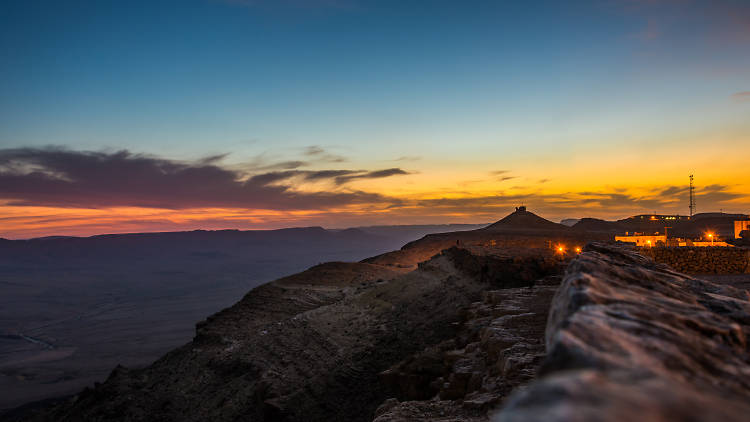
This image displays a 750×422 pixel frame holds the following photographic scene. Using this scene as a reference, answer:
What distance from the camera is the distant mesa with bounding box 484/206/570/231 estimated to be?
61931mm

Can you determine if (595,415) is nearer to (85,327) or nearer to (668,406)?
(668,406)

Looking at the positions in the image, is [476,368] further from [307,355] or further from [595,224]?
[595,224]

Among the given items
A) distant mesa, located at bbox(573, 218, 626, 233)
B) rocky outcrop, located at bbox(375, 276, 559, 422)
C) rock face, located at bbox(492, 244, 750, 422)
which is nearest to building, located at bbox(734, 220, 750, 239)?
rocky outcrop, located at bbox(375, 276, 559, 422)

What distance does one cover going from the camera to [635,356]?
153cm

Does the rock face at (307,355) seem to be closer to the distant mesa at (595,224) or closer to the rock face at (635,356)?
the rock face at (635,356)

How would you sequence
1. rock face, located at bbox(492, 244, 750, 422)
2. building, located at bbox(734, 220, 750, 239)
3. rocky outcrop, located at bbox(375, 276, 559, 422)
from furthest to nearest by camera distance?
→ building, located at bbox(734, 220, 750, 239), rocky outcrop, located at bbox(375, 276, 559, 422), rock face, located at bbox(492, 244, 750, 422)

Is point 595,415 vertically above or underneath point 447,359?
above

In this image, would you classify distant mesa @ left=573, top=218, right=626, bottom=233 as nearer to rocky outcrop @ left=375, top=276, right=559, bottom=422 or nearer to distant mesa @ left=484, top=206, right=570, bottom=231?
distant mesa @ left=484, top=206, right=570, bottom=231

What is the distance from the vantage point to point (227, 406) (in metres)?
12.6

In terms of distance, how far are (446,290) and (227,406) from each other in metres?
9.08

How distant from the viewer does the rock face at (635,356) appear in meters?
1.11

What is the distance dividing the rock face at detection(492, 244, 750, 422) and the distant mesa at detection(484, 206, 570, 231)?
60004 mm

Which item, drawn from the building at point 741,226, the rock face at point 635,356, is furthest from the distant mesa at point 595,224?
the rock face at point 635,356

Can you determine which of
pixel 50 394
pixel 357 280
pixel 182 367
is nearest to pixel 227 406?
pixel 182 367
